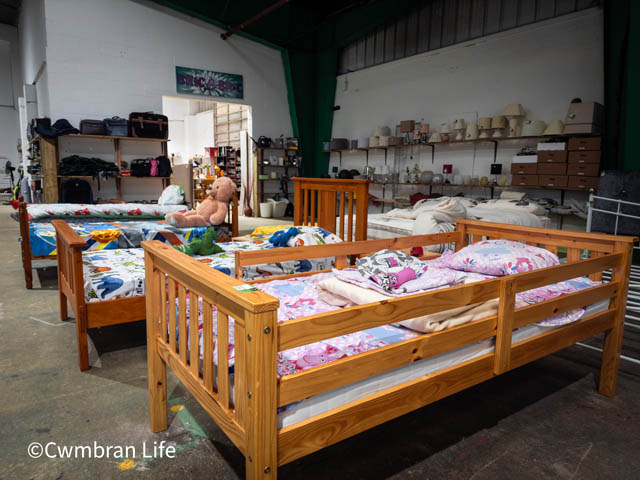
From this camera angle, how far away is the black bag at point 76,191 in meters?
6.53

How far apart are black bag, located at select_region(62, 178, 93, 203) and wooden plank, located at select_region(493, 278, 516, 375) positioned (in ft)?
22.5

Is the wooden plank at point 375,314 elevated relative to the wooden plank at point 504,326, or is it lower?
elevated

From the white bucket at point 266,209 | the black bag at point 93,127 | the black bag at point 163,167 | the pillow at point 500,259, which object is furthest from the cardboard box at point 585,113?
the black bag at point 93,127

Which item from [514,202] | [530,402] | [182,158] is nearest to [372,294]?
[530,402]

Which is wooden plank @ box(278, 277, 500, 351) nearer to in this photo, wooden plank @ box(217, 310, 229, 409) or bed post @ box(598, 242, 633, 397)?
wooden plank @ box(217, 310, 229, 409)

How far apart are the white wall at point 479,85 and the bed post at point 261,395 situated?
6.08 meters

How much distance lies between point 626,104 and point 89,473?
19.6 ft

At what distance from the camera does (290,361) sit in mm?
1338

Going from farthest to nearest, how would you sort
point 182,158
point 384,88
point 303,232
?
1. point 182,158
2. point 384,88
3. point 303,232

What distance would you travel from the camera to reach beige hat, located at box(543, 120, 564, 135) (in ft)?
17.7

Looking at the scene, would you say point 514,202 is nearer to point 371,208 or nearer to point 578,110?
point 578,110

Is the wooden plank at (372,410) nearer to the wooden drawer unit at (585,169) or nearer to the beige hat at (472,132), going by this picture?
the wooden drawer unit at (585,169)

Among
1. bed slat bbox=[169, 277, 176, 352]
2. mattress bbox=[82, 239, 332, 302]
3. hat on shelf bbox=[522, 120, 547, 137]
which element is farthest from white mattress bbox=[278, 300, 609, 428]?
hat on shelf bbox=[522, 120, 547, 137]

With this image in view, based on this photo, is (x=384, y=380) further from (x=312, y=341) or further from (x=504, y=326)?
(x=504, y=326)
